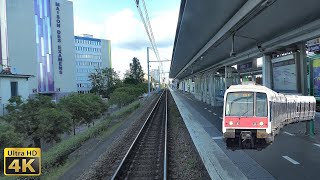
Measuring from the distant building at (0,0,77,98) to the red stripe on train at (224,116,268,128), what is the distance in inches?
2057

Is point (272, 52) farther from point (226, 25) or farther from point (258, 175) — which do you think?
point (258, 175)

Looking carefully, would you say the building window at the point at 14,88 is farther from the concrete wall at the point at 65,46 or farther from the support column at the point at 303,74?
the concrete wall at the point at 65,46

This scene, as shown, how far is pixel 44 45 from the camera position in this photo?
72.3 meters

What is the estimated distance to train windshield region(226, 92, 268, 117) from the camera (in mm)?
11312

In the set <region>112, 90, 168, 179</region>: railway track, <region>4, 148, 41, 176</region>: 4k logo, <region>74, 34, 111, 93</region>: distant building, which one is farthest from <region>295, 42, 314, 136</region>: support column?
<region>74, 34, 111, 93</region>: distant building

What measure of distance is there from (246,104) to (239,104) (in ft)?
0.76

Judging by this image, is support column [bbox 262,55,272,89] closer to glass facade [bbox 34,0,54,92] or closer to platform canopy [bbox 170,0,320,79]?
platform canopy [bbox 170,0,320,79]

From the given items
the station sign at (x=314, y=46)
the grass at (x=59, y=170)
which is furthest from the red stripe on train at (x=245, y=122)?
the station sign at (x=314, y=46)

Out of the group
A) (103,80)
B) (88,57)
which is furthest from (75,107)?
(88,57)

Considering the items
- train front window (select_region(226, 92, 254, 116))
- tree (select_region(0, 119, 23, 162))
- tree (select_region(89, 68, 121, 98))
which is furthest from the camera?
tree (select_region(89, 68, 121, 98))

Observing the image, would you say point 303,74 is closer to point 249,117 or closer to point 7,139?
point 249,117

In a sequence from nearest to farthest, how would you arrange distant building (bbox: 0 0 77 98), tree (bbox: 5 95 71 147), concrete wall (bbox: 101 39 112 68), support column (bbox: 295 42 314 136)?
support column (bbox: 295 42 314 136) < tree (bbox: 5 95 71 147) < distant building (bbox: 0 0 77 98) < concrete wall (bbox: 101 39 112 68)

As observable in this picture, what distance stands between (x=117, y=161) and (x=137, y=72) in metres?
130

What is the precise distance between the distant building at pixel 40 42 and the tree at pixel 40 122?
37204 millimetres
